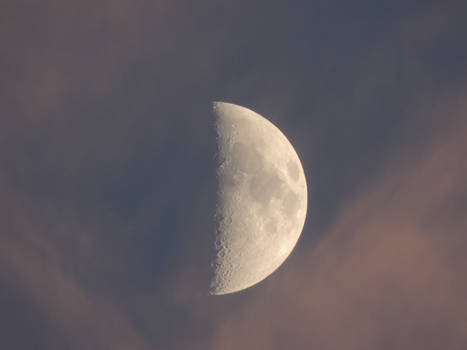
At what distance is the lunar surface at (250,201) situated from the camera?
16.5 metres

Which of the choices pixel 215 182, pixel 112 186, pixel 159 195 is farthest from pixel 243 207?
pixel 112 186

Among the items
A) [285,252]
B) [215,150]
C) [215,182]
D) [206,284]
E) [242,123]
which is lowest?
[206,284]

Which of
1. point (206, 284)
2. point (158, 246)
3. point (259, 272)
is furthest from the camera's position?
point (259, 272)

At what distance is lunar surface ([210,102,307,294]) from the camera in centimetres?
1647

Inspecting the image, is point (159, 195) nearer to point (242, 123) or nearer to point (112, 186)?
point (112, 186)

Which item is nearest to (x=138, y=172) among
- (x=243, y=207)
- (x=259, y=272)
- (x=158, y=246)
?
(x=158, y=246)

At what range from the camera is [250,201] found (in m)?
16.5

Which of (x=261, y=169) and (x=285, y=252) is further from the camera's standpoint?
(x=285, y=252)

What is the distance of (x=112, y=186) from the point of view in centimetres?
1608

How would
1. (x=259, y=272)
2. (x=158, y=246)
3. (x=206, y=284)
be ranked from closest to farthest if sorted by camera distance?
1. (x=158, y=246)
2. (x=206, y=284)
3. (x=259, y=272)

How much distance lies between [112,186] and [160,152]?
2182mm

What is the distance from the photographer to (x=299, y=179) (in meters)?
18.7

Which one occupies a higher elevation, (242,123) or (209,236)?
(242,123)

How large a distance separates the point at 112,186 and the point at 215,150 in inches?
160
